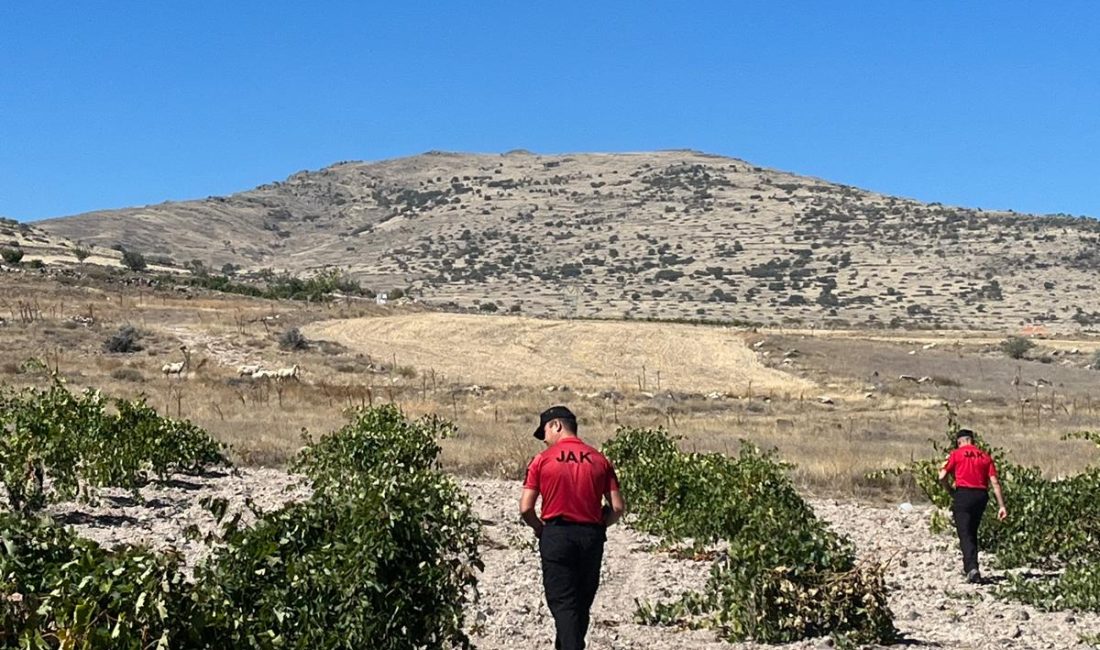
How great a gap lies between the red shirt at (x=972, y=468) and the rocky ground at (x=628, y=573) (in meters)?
1.14

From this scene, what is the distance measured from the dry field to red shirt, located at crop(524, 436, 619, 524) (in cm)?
1142

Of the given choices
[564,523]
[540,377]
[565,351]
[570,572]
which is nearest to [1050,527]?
[570,572]

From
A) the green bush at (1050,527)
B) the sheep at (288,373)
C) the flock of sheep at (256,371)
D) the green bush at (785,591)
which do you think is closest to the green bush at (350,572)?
the green bush at (785,591)

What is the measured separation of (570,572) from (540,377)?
3569cm

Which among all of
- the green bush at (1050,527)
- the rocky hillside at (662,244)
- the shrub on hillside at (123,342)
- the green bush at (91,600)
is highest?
the rocky hillside at (662,244)

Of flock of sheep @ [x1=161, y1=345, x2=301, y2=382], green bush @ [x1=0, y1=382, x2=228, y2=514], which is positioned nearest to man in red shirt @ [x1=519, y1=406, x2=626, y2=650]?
green bush @ [x1=0, y1=382, x2=228, y2=514]

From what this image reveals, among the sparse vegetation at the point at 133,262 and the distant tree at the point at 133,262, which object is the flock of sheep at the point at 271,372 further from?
the distant tree at the point at 133,262

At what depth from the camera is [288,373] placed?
36531 mm

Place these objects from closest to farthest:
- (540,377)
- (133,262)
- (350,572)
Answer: (350,572), (540,377), (133,262)

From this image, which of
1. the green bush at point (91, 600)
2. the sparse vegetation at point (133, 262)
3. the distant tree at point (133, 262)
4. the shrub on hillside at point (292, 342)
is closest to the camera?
the green bush at point (91, 600)

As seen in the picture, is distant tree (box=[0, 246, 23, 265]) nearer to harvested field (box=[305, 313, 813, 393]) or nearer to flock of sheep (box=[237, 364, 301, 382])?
harvested field (box=[305, 313, 813, 393])

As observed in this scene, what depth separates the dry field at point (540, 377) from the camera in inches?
969

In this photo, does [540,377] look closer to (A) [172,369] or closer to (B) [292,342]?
(B) [292,342]

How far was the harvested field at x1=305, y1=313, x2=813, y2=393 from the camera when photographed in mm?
43219
